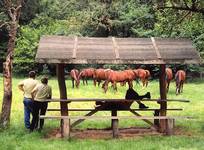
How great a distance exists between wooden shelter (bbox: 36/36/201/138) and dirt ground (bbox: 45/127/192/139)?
62 cm

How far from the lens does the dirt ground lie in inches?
582

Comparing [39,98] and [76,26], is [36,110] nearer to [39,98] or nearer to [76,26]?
[39,98]

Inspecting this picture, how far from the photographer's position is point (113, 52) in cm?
1414

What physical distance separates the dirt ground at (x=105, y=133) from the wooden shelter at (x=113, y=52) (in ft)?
2.05

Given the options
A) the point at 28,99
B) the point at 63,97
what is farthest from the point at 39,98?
the point at 63,97

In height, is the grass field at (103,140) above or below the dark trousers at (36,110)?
below

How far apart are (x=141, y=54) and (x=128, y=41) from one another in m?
1.17

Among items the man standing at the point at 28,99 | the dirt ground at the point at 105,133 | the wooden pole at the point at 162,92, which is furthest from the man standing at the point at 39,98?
the wooden pole at the point at 162,92

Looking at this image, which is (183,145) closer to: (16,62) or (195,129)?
(195,129)

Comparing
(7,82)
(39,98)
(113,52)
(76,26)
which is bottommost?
(39,98)

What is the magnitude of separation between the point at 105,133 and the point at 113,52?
271 cm

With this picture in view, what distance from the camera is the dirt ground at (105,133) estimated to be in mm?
14789

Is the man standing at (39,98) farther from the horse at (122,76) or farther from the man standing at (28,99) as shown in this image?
the horse at (122,76)

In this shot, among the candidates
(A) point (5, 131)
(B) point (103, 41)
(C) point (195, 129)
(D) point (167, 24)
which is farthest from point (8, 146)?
(D) point (167, 24)
